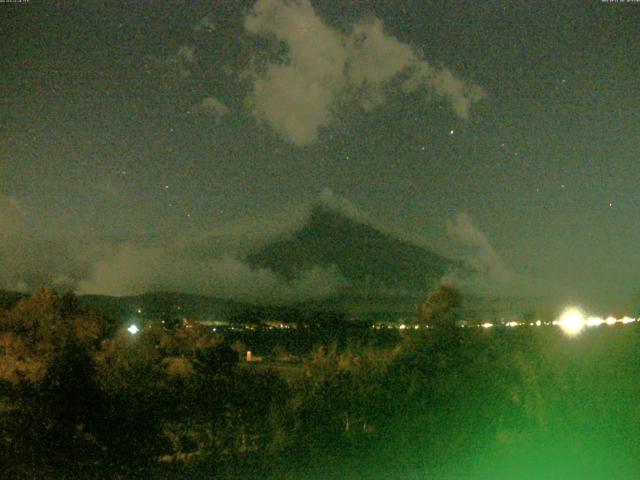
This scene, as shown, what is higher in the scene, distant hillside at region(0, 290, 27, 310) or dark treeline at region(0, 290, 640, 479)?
distant hillside at region(0, 290, 27, 310)

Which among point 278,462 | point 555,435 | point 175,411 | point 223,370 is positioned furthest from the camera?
point 223,370

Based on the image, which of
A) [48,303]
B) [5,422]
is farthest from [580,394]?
[48,303]

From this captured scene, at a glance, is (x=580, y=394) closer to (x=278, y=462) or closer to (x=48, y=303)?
(x=278, y=462)

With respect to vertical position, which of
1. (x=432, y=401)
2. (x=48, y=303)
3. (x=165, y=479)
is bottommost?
(x=165, y=479)

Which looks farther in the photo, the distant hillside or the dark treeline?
the distant hillside

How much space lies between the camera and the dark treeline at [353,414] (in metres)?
12.2

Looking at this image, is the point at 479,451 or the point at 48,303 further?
the point at 48,303

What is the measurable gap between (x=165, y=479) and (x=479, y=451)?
477 cm

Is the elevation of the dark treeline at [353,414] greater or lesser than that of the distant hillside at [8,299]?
lesser

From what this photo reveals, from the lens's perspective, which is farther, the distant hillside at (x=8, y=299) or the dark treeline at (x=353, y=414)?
the distant hillside at (x=8, y=299)

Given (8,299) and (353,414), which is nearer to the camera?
(353,414)

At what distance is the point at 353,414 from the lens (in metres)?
13.5

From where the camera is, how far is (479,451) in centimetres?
1256

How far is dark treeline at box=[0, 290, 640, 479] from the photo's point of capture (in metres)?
12.2
